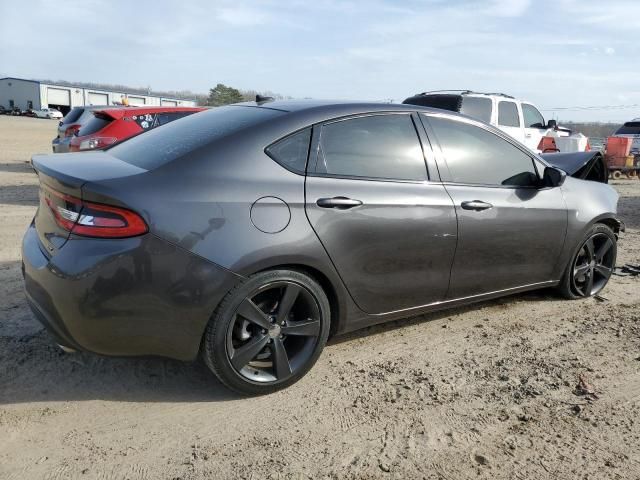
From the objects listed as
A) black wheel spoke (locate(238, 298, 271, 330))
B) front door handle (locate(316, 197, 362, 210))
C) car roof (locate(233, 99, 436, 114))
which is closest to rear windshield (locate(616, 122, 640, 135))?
car roof (locate(233, 99, 436, 114))

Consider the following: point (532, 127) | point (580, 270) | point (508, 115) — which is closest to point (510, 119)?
point (508, 115)

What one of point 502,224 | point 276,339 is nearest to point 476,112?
point 502,224

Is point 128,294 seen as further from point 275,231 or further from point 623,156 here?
point 623,156

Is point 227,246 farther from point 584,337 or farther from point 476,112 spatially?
point 476,112

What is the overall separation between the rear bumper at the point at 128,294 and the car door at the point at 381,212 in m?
0.75

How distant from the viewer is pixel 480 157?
390 cm

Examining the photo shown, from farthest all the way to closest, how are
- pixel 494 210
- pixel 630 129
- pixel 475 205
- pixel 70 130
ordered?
1. pixel 630 129
2. pixel 70 130
3. pixel 494 210
4. pixel 475 205

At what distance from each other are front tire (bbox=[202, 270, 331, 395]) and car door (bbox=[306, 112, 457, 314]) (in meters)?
0.27

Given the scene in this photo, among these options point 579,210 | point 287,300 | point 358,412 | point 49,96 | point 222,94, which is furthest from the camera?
point 49,96

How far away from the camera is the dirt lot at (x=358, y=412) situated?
251 cm

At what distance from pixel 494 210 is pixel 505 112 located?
952cm

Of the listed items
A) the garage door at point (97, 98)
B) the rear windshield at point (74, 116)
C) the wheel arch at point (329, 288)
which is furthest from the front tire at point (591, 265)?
the garage door at point (97, 98)

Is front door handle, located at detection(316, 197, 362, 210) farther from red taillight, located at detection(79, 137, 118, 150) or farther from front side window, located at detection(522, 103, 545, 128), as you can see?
front side window, located at detection(522, 103, 545, 128)

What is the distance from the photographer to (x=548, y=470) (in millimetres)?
2498
